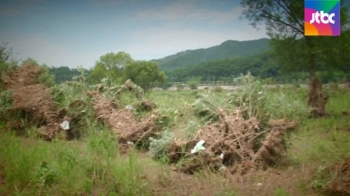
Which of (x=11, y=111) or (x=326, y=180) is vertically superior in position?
(x=11, y=111)

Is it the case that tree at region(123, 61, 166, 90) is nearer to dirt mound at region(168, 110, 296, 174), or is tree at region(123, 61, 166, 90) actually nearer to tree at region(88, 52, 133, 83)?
tree at region(88, 52, 133, 83)

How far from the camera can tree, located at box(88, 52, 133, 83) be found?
5.28 meters

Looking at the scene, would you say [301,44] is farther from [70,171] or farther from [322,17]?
[70,171]

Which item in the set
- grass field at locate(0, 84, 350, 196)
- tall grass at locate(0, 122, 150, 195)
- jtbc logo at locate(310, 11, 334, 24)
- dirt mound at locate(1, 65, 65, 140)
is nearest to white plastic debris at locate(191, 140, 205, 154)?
grass field at locate(0, 84, 350, 196)

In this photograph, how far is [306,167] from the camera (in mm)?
3412

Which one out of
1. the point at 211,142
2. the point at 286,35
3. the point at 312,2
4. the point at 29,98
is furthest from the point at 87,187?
the point at 286,35

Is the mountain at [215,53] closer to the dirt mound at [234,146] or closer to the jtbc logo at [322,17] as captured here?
the jtbc logo at [322,17]

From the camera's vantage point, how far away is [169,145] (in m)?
3.89

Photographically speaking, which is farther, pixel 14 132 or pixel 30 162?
pixel 14 132

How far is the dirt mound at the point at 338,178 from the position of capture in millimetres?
2568

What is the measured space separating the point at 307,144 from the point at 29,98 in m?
5.13

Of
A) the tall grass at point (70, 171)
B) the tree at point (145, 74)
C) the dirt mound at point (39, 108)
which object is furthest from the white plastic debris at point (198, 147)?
the dirt mound at point (39, 108)

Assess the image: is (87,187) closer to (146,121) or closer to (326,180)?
(146,121)

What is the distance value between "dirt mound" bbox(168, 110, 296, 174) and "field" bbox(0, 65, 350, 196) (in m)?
0.02
